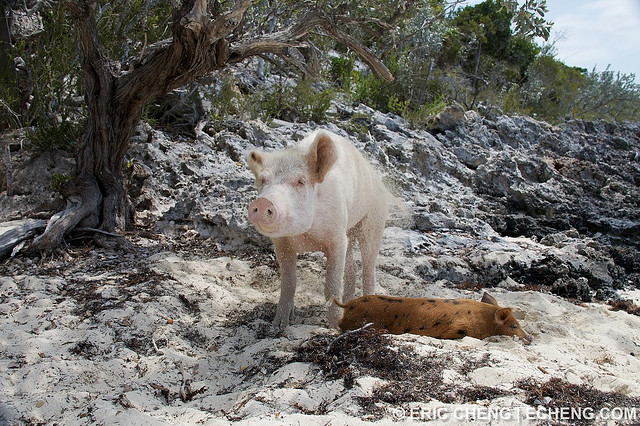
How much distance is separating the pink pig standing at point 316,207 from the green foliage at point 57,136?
3276 millimetres

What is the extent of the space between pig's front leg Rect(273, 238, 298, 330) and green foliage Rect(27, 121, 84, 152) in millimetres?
3343

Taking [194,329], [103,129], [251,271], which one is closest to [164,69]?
[103,129]

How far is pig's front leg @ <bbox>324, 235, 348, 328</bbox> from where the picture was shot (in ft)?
12.9

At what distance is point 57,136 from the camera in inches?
232

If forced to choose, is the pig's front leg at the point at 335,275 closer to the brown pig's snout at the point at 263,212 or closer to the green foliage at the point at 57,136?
the brown pig's snout at the point at 263,212

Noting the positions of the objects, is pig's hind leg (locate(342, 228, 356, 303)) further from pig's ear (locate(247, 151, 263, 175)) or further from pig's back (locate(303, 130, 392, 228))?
pig's ear (locate(247, 151, 263, 175))

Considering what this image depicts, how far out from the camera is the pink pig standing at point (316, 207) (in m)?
3.37

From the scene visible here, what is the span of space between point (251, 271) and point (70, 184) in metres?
2.10

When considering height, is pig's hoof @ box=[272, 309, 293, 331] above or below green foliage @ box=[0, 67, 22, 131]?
below

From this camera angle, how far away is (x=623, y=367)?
3.16 m

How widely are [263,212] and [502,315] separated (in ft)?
5.68

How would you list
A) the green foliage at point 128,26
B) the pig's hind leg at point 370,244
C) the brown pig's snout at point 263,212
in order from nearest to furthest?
the brown pig's snout at point 263,212 → the pig's hind leg at point 370,244 → the green foliage at point 128,26

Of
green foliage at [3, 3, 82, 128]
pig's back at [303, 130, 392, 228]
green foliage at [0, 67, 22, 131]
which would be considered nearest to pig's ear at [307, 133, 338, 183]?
pig's back at [303, 130, 392, 228]

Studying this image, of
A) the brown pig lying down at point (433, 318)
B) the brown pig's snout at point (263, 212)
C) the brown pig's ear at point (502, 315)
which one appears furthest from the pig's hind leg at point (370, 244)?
the brown pig's snout at point (263, 212)
